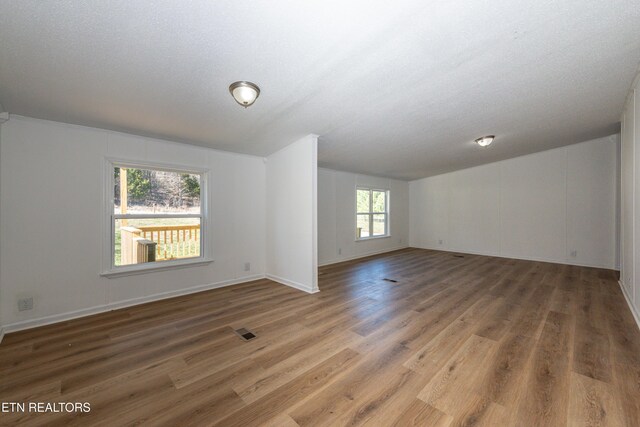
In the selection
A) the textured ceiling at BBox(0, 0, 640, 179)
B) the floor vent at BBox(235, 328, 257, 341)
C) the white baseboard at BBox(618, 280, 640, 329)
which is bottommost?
the floor vent at BBox(235, 328, 257, 341)

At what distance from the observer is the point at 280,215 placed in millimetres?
4207

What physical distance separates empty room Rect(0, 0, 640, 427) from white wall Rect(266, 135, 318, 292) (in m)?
0.05

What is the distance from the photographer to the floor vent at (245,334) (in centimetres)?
234

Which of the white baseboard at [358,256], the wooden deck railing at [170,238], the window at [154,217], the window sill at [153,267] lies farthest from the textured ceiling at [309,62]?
the white baseboard at [358,256]

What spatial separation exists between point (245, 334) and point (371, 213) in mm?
5283

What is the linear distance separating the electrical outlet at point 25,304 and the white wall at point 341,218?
168 inches

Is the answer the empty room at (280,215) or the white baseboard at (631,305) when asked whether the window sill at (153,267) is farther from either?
the white baseboard at (631,305)

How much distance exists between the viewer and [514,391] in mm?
1617

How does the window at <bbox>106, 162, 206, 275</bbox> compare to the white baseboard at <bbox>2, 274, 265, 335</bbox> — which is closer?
the white baseboard at <bbox>2, 274, 265, 335</bbox>

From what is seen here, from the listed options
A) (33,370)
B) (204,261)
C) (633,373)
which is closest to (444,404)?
(633,373)

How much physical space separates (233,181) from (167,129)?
4.14 feet

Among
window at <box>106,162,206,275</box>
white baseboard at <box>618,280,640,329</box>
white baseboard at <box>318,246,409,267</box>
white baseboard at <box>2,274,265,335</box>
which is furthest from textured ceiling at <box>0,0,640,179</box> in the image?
white baseboard at <box>318,246,409,267</box>

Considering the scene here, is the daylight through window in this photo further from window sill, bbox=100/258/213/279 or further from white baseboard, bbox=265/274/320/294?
white baseboard, bbox=265/274/320/294

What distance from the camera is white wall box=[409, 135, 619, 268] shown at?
495 cm
